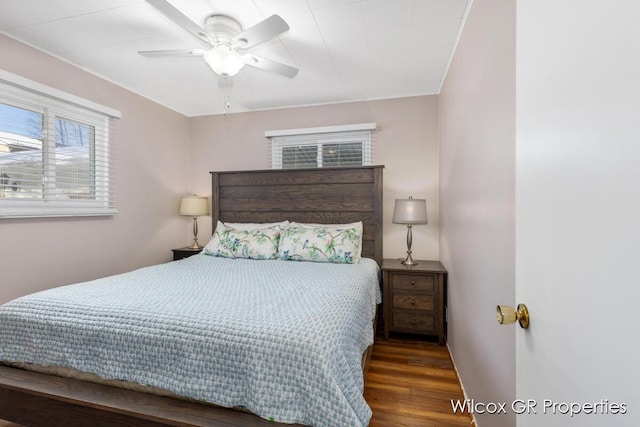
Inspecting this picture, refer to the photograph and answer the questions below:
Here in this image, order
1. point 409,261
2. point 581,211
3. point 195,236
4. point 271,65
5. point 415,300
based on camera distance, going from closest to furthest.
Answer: point 581,211, point 271,65, point 415,300, point 409,261, point 195,236

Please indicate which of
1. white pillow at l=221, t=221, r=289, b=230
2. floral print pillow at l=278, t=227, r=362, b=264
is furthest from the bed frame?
floral print pillow at l=278, t=227, r=362, b=264

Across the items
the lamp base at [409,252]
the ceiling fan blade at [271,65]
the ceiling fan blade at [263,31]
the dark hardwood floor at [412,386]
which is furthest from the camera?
the lamp base at [409,252]

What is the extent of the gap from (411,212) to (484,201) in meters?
1.28

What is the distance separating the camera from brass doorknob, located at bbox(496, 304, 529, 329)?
67 centimetres

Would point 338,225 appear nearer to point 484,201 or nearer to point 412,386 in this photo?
point 412,386

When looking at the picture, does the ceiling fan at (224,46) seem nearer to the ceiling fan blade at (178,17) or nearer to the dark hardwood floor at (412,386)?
the ceiling fan blade at (178,17)

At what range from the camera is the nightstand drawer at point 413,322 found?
257cm

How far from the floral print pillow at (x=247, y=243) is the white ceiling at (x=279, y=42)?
4.75ft

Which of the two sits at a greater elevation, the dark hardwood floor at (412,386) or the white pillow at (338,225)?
the white pillow at (338,225)

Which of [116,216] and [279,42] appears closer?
[279,42]

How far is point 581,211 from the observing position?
0.48 m

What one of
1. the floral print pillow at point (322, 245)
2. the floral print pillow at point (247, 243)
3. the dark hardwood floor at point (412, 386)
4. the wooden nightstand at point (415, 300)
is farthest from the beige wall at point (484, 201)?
the floral print pillow at point (247, 243)

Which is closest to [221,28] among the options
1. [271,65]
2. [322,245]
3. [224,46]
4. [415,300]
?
[224,46]

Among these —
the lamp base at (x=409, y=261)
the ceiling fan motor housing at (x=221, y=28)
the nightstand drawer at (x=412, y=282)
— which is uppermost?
the ceiling fan motor housing at (x=221, y=28)
